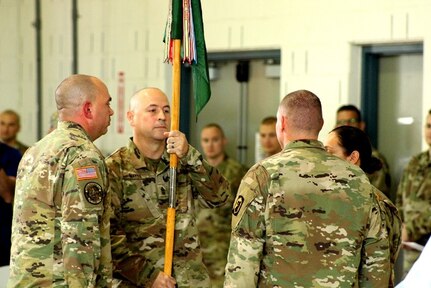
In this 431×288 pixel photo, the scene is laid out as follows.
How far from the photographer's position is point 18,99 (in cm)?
856

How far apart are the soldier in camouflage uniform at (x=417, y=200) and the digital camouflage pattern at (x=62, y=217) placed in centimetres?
286

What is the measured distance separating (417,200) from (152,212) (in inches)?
96.2

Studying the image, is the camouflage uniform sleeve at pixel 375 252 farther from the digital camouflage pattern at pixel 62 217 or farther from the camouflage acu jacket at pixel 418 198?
the camouflage acu jacket at pixel 418 198

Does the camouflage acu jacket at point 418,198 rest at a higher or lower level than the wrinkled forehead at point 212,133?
lower

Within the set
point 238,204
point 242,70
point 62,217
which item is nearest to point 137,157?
point 62,217

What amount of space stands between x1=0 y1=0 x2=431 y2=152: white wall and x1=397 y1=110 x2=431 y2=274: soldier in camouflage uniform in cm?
36

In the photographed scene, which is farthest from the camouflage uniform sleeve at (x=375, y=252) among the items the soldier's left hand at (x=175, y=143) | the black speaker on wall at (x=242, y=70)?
the black speaker on wall at (x=242, y=70)

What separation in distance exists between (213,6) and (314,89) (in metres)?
1.18

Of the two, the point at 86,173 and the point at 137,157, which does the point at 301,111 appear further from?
the point at 137,157

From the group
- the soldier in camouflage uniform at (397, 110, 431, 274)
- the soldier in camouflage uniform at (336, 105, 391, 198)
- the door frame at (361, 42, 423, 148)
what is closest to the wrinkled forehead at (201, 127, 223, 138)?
the soldier in camouflage uniform at (336, 105, 391, 198)

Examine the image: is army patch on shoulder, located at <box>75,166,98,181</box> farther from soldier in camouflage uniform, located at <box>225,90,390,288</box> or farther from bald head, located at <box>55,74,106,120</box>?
soldier in camouflage uniform, located at <box>225,90,390,288</box>

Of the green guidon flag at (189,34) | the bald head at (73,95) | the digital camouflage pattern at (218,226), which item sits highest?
the green guidon flag at (189,34)

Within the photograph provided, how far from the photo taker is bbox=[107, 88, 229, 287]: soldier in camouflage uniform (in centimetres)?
418

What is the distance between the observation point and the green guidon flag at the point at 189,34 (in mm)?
4289
